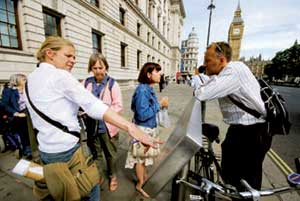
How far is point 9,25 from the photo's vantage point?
653 centimetres

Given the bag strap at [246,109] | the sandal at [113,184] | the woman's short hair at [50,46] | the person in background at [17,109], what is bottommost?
the sandal at [113,184]

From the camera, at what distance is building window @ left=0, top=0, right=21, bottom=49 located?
6.22 m

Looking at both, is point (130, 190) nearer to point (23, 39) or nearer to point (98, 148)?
point (98, 148)

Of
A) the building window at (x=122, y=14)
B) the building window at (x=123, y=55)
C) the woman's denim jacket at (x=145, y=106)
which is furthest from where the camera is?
the building window at (x=123, y=55)

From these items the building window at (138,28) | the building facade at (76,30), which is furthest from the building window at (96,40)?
the building window at (138,28)

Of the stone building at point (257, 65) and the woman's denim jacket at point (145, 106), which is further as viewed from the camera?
the stone building at point (257, 65)

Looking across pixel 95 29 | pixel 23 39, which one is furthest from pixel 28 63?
pixel 95 29

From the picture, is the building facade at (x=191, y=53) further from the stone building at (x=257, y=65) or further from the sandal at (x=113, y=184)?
the sandal at (x=113, y=184)

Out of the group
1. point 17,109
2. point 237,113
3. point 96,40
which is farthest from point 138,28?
point 237,113

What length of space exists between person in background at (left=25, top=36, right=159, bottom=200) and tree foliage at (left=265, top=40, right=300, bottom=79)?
2103 inches

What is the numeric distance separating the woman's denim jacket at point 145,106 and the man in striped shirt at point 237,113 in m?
0.90

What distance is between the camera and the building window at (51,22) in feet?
27.2

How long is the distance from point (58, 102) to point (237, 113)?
1563 mm

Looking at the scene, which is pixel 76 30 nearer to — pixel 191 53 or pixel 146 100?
pixel 146 100
